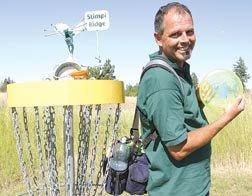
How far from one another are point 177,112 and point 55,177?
121cm

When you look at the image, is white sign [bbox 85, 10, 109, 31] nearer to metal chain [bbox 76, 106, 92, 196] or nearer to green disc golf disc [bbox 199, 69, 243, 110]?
metal chain [bbox 76, 106, 92, 196]

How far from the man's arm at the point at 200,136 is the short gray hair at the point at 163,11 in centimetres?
47

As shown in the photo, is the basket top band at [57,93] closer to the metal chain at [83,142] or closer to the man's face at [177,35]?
the metal chain at [83,142]

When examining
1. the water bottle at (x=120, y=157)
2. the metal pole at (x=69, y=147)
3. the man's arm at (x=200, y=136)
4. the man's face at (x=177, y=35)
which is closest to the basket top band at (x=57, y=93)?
the metal pole at (x=69, y=147)

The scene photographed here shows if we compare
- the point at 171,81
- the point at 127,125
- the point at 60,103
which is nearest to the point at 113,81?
the point at 60,103

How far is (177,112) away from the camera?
75.5 inches

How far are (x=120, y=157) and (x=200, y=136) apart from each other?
0.53 metres

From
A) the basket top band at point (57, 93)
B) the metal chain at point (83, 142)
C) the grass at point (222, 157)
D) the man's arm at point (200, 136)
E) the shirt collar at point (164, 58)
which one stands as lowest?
the grass at point (222, 157)

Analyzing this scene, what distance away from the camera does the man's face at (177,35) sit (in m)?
2.04

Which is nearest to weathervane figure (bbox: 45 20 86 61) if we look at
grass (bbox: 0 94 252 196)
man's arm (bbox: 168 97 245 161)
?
man's arm (bbox: 168 97 245 161)

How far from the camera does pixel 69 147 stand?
107 inches

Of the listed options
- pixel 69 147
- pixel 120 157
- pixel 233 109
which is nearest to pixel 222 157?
pixel 69 147

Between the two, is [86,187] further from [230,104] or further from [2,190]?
[2,190]

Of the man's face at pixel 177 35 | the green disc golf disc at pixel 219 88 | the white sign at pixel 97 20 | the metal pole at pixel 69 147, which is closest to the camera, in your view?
the man's face at pixel 177 35
